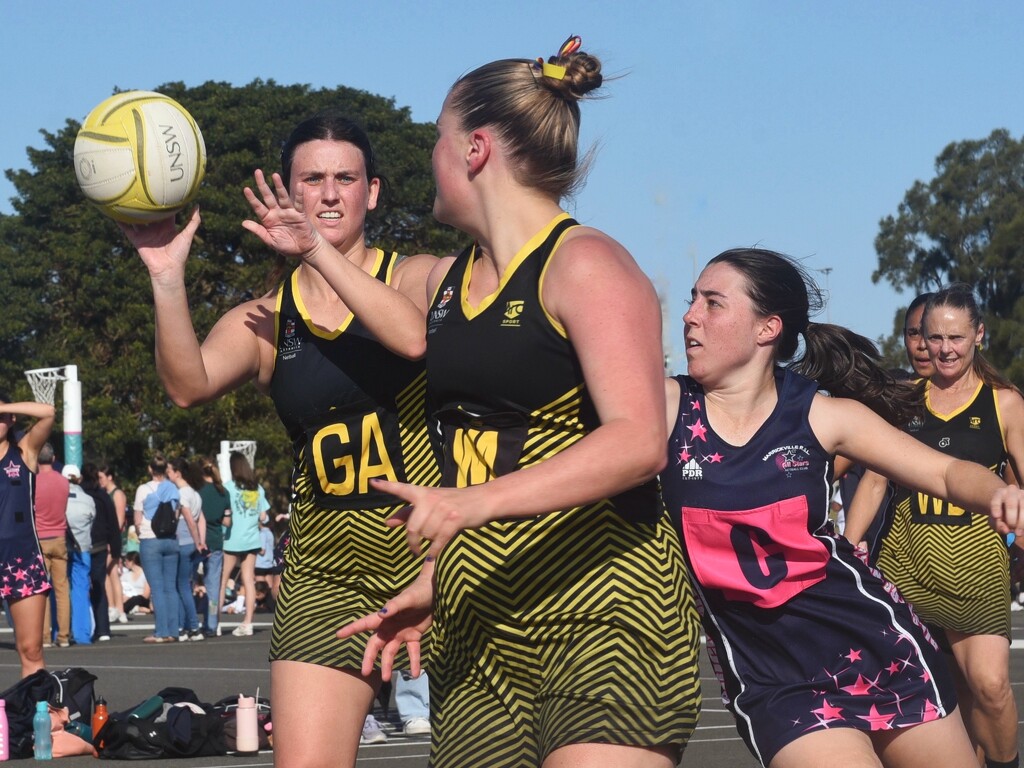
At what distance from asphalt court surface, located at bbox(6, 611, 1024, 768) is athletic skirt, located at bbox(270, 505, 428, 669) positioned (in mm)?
1189

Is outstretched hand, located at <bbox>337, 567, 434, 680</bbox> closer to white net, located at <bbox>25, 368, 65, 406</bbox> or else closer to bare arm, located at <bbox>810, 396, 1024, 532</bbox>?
bare arm, located at <bbox>810, 396, 1024, 532</bbox>

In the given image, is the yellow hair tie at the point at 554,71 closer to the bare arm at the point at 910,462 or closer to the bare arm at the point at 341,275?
the bare arm at the point at 341,275

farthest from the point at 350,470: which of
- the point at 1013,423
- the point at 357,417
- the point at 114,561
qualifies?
the point at 114,561

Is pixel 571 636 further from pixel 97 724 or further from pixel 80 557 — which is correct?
pixel 80 557

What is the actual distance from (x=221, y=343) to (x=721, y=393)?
4.78ft

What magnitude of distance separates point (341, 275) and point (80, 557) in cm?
1429

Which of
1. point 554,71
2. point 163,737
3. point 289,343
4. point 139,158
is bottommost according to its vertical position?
point 163,737

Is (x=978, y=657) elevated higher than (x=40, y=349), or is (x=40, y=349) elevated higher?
(x=40, y=349)

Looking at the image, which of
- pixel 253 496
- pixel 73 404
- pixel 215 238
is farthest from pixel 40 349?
pixel 253 496

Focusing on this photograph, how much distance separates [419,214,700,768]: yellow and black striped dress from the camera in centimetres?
317

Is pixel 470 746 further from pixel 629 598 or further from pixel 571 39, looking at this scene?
pixel 571 39

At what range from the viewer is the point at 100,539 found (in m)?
17.8

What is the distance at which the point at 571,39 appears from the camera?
3.50 m

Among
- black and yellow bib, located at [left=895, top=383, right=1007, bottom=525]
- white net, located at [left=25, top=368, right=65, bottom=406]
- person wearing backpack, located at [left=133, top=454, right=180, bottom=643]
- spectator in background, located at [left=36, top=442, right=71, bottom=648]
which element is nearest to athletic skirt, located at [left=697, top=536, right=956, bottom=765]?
black and yellow bib, located at [left=895, top=383, right=1007, bottom=525]
